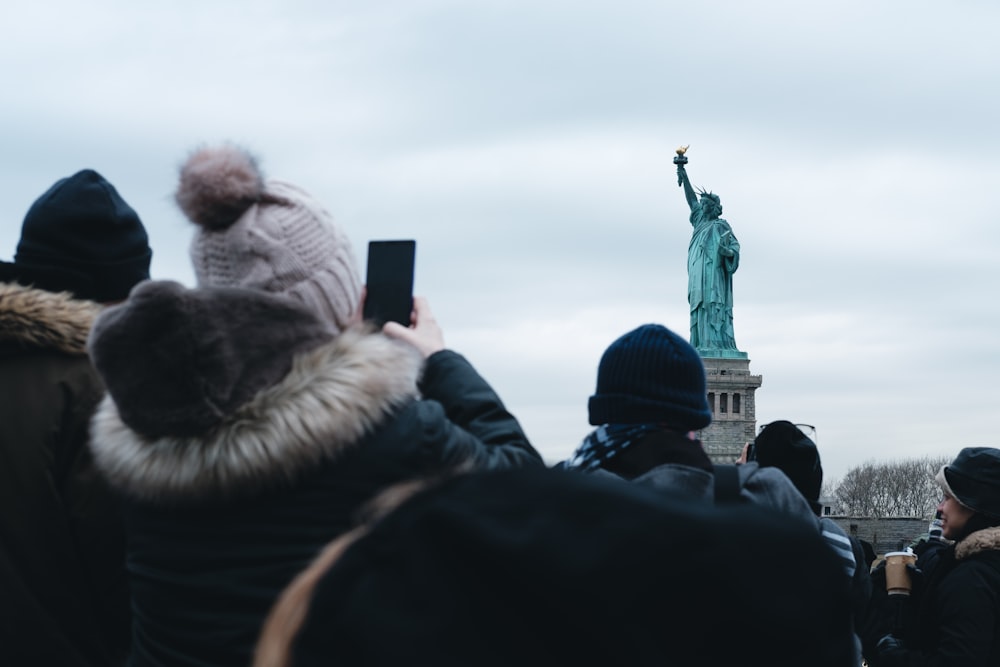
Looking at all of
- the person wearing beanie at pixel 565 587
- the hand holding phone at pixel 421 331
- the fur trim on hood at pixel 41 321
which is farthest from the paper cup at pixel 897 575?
the person wearing beanie at pixel 565 587

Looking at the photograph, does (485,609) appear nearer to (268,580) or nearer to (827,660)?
(827,660)

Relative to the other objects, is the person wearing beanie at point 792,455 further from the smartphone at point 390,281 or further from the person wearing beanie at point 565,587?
the person wearing beanie at point 565,587

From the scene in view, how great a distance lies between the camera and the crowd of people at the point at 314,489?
82 centimetres

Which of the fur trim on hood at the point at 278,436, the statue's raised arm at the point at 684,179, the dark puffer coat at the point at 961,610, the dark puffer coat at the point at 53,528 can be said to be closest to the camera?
the fur trim on hood at the point at 278,436

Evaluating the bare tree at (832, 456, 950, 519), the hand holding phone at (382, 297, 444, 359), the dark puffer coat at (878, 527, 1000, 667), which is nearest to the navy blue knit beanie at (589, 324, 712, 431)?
the hand holding phone at (382, 297, 444, 359)

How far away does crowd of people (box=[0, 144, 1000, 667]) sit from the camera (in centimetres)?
82

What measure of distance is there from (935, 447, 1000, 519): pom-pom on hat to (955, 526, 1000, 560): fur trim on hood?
0.41 feet

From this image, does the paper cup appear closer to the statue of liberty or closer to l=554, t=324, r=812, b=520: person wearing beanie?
l=554, t=324, r=812, b=520: person wearing beanie

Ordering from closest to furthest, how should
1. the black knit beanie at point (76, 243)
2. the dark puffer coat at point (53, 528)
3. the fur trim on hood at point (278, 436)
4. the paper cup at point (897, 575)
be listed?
1. the fur trim on hood at point (278, 436)
2. the dark puffer coat at point (53, 528)
3. the black knit beanie at point (76, 243)
4. the paper cup at point (897, 575)

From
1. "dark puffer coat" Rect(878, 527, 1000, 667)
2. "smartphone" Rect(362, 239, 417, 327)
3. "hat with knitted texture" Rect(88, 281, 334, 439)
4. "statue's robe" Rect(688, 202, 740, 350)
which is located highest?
"statue's robe" Rect(688, 202, 740, 350)

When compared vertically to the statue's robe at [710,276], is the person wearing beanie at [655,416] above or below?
below

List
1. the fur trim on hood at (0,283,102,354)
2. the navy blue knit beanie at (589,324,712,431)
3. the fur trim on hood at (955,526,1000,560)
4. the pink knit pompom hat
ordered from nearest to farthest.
Result: the pink knit pompom hat
the fur trim on hood at (0,283,102,354)
the navy blue knit beanie at (589,324,712,431)
the fur trim on hood at (955,526,1000,560)

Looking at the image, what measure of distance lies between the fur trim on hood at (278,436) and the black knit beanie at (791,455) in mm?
2599

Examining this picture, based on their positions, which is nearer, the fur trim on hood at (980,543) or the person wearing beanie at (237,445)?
the person wearing beanie at (237,445)
